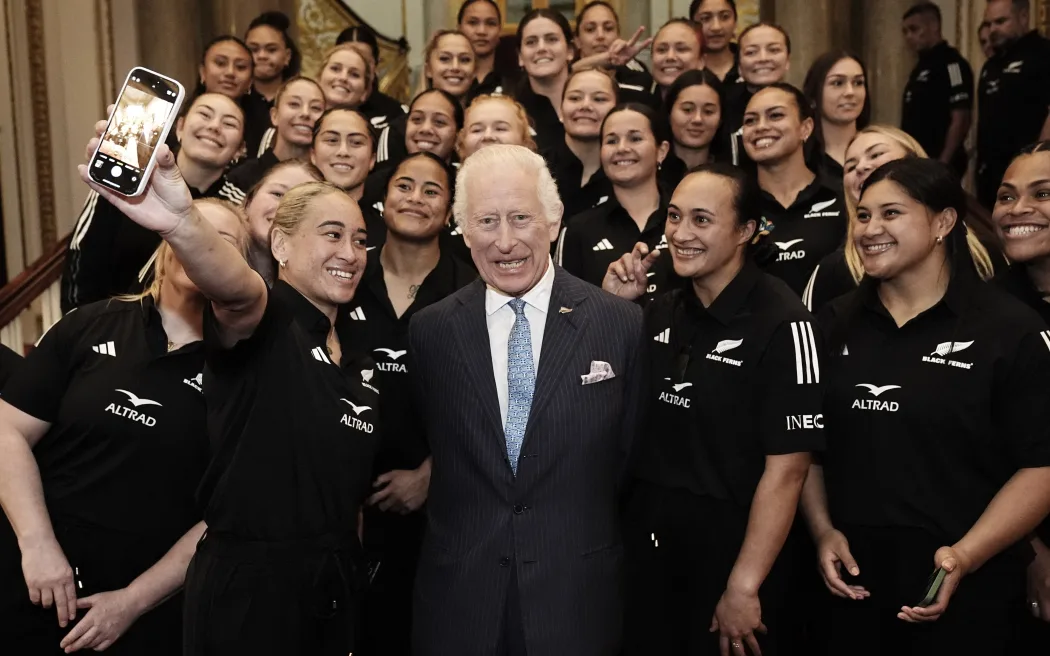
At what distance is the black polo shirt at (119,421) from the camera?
281cm

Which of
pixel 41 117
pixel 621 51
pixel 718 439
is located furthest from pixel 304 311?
pixel 41 117

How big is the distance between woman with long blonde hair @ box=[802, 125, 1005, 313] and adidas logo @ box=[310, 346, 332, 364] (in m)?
1.59

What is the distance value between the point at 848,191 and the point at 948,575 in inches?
66.1

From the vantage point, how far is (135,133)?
1870 millimetres

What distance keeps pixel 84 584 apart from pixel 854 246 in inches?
94.4

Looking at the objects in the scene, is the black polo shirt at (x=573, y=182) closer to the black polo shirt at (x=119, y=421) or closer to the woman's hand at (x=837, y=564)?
the woman's hand at (x=837, y=564)

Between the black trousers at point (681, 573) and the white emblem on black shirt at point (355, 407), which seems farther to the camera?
the black trousers at point (681, 573)

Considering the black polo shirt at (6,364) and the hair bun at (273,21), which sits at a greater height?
the hair bun at (273,21)

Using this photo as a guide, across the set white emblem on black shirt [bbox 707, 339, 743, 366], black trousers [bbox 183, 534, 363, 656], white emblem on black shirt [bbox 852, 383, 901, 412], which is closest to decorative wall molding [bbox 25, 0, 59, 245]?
black trousers [bbox 183, 534, 363, 656]

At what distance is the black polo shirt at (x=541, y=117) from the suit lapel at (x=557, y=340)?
8.76ft

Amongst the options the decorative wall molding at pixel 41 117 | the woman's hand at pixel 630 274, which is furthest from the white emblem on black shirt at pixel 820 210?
the decorative wall molding at pixel 41 117

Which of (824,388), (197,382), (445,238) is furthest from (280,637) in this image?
(445,238)

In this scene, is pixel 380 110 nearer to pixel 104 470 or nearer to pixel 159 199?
pixel 104 470

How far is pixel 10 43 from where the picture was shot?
321 inches
